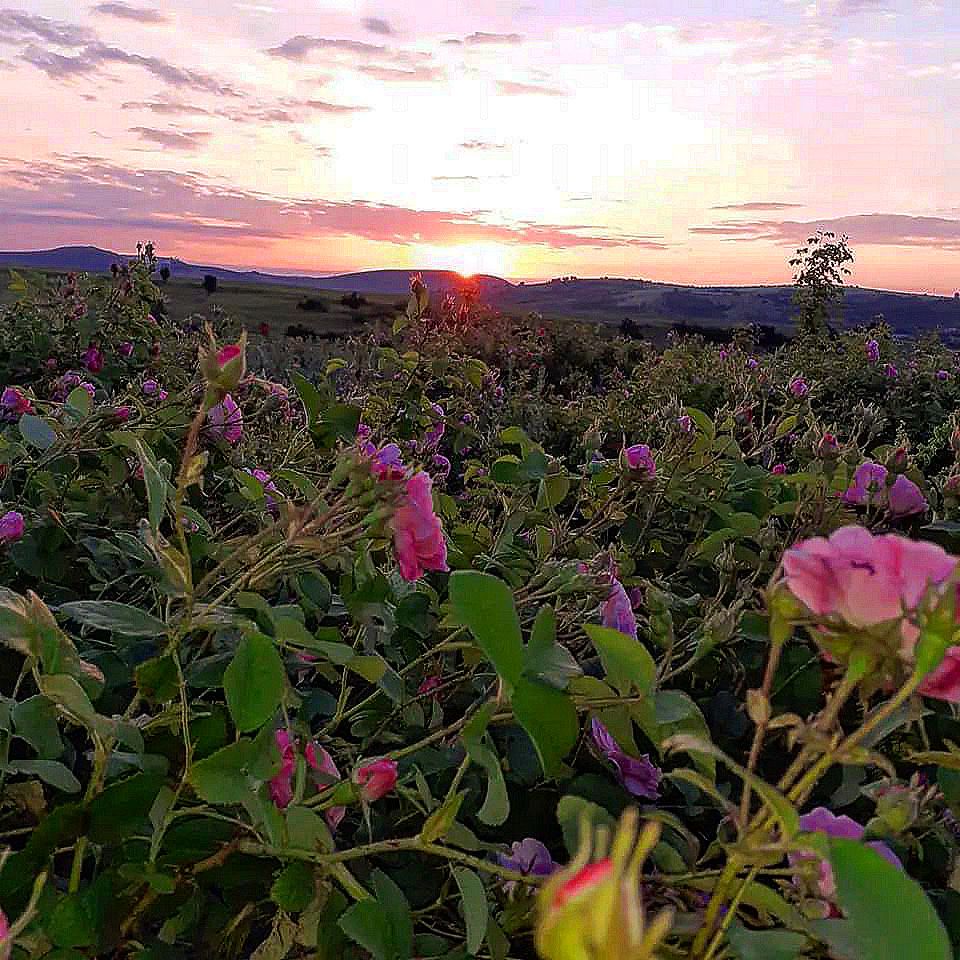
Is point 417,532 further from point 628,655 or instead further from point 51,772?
point 51,772

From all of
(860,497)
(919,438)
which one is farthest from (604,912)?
(919,438)

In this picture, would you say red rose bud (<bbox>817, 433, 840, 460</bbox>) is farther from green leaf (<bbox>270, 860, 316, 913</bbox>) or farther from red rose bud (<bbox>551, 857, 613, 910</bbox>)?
red rose bud (<bbox>551, 857, 613, 910</bbox>)

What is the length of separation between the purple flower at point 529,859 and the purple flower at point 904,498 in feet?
4.16

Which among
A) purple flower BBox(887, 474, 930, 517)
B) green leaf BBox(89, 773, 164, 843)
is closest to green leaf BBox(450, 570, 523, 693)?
green leaf BBox(89, 773, 164, 843)

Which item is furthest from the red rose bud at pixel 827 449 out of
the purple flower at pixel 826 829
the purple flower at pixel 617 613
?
the purple flower at pixel 826 829

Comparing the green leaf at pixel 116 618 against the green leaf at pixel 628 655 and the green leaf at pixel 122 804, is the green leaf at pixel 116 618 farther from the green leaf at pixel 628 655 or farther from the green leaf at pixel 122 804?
the green leaf at pixel 628 655

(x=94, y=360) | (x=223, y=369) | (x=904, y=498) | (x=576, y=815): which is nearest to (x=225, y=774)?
(x=576, y=815)

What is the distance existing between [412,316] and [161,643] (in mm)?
1390

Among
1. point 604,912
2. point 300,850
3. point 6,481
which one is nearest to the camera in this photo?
point 604,912

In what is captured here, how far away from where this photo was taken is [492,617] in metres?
0.80

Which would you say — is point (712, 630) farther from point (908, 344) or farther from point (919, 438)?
point (908, 344)

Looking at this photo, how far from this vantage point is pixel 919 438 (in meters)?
6.70

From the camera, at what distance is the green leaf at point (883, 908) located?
1.47ft

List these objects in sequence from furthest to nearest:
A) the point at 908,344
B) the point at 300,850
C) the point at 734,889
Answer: the point at 908,344
the point at 300,850
the point at 734,889
